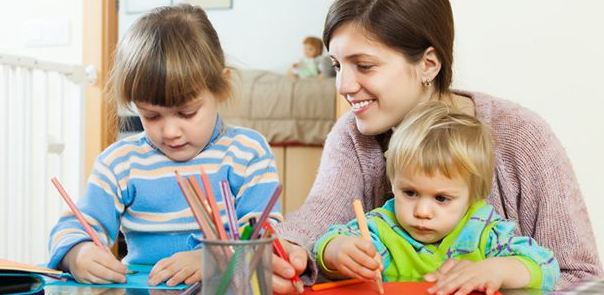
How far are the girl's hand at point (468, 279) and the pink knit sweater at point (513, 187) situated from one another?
26 cm

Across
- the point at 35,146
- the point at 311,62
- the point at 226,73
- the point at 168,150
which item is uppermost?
the point at 226,73

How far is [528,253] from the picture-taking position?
94 cm

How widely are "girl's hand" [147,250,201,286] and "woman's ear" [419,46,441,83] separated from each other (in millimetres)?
569

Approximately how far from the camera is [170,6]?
1.22 meters

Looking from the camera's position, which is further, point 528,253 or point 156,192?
point 156,192

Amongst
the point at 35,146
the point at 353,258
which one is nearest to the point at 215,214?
the point at 353,258

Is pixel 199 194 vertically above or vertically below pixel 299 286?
above

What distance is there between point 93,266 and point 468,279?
1.48 feet

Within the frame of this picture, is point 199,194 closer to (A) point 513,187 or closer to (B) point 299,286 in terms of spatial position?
(B) point 299,286

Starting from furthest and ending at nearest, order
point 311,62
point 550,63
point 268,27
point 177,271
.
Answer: point 268,27 → point 311,62 → point 550,63 → point 177,271

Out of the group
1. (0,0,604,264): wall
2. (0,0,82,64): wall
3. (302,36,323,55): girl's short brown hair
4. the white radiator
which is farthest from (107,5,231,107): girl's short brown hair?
(302,36,323,55): girl's short brown hair

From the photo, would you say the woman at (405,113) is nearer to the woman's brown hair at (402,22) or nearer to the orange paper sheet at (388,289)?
the woman's brown hair at (402,22)

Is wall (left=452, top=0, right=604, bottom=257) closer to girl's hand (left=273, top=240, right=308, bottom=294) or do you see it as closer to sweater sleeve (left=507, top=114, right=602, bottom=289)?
sweater sleeve (left=507, top=114, right=602, bottom=289)

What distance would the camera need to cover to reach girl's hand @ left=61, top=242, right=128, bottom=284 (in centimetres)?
90
